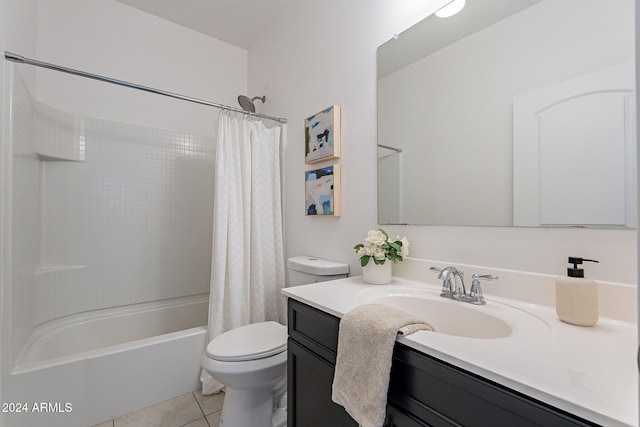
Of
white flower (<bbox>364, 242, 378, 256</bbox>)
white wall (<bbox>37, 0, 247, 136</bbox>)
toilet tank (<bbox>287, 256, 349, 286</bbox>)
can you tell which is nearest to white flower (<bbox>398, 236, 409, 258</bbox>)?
white flower (<bbox>364, 242, 378, 256</bbox>)

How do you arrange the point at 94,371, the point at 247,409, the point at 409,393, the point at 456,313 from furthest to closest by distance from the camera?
the point at 94,371
the point at 247,409
the point at 456,313
the point at 409,393

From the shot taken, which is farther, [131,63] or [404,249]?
[131,63]

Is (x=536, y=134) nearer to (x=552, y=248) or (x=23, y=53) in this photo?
(x=552, y=248)

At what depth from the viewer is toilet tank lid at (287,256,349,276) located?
58.4 inches

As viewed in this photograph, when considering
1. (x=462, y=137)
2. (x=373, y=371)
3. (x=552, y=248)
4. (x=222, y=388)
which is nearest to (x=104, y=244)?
(x=222, y=388)

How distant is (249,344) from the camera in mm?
1325

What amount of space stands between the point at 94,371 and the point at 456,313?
174cm

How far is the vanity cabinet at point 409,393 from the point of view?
50 centimetres

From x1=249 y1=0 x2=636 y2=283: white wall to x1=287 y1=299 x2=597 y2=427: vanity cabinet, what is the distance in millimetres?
540

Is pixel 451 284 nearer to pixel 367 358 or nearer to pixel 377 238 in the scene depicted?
pixel 377 238

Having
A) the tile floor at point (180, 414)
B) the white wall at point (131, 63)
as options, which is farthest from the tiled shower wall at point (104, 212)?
the tile floor at point (180, 414)

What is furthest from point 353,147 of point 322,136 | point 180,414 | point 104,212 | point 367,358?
point 104,212

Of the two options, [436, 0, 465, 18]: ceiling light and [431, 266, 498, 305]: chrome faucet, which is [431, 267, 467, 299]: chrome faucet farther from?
[436, 0, 465, 18]: ceiling light

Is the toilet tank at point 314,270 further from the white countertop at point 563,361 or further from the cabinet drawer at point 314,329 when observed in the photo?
the white countertop at point 563,361
